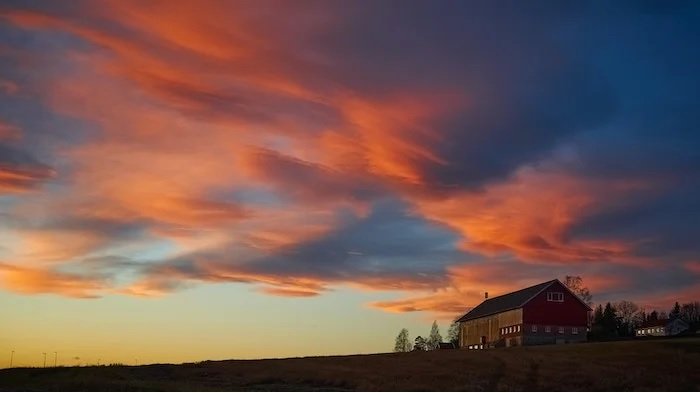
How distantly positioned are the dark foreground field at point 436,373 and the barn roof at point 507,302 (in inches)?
1034

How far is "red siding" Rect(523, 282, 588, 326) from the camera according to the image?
106m

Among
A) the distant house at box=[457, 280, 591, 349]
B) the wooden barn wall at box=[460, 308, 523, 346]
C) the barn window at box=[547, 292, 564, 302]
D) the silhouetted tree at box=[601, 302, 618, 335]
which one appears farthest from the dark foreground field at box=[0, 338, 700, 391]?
the silhouetted tree at box=[601, 302, 618, 335]

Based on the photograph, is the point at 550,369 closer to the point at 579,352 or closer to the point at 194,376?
the point at 579,352

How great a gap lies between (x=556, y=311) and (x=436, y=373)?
50.9 m

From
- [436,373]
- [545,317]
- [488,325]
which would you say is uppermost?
[545,317]

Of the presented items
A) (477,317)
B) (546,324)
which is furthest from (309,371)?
(477,317)

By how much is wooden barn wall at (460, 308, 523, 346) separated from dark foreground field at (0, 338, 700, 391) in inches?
1096

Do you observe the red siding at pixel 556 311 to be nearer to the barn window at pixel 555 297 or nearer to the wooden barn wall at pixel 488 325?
the barn window at pixel 555 297

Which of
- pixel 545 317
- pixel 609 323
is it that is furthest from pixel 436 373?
pixel 609 323

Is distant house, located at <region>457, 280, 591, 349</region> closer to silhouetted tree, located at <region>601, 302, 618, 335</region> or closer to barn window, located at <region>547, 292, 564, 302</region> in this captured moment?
barn window, located at <region>547, 292, 564, 302</region>

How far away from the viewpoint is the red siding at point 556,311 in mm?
105688

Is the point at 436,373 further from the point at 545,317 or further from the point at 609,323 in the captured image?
the point at 609,323

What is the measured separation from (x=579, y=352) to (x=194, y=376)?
3949 cm

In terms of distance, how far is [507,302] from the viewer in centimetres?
11606
